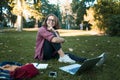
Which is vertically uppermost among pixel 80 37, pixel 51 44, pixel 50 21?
pixel 50 21

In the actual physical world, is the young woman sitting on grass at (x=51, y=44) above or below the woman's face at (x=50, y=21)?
below

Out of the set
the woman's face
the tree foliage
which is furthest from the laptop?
the tree foliage

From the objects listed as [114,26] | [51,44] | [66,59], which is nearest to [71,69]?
[66,59]

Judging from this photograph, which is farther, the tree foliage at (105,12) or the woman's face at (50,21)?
the tree foliage at (105,12)

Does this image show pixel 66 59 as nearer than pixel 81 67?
No

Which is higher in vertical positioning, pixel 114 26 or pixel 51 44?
pixel 51 44

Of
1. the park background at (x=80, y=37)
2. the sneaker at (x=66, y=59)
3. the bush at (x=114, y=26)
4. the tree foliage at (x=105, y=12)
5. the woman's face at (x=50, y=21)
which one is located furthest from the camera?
the tree foliage at (x=105, y=12)

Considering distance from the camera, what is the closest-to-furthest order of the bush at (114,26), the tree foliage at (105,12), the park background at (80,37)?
the park background at (80,37)
the bush at (114,26)
the tree foliage at (105,12)

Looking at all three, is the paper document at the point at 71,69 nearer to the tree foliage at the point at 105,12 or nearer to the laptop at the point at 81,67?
the laptop at the point at 81,67

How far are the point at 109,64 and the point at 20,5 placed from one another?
24693mm

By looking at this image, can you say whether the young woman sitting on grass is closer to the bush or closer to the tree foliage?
the bush

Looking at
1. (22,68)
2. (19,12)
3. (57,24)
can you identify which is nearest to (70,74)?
(22,68)

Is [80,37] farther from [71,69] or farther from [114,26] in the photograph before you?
[71,69]

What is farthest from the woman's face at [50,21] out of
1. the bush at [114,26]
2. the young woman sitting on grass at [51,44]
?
the bush at [114,26]
